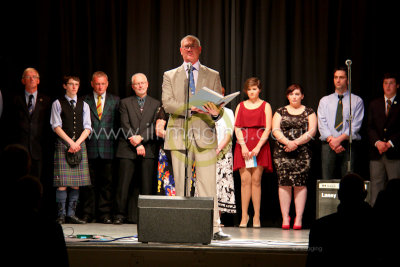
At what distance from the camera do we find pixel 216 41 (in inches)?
258

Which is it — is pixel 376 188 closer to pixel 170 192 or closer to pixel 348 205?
pixel 170 192

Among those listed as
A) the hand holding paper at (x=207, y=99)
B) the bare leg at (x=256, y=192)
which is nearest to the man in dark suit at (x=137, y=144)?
the bare leg at (x=256, y=192)

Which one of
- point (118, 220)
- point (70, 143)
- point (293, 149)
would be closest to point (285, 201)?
point (293, 149)

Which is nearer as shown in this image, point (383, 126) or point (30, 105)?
point (383, 126)

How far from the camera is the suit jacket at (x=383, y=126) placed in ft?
19.4

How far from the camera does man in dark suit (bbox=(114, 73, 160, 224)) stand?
626 centimetres

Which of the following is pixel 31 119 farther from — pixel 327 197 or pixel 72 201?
pixel 327 197

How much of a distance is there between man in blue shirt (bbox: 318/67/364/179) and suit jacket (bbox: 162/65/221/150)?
2127 mm

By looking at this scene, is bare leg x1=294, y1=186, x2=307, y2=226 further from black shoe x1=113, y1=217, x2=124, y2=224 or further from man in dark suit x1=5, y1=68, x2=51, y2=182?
man in dark suit x1=5, y1=68, x2=51, y2=182

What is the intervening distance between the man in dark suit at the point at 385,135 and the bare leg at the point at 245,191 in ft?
4.56

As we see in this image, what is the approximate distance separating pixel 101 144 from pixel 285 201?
2243 millimetres

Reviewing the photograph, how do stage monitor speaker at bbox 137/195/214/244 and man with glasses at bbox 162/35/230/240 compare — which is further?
man with glasses at bbox 162/35/230/240

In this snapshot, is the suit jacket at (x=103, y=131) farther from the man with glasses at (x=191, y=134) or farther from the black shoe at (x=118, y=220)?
the man with glasses at (x=191, y=134)

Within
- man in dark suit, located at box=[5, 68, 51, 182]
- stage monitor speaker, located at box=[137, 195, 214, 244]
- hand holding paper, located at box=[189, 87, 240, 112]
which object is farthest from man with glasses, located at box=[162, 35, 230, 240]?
man in dark suit, located at box=[5, 68, 51, 182]
